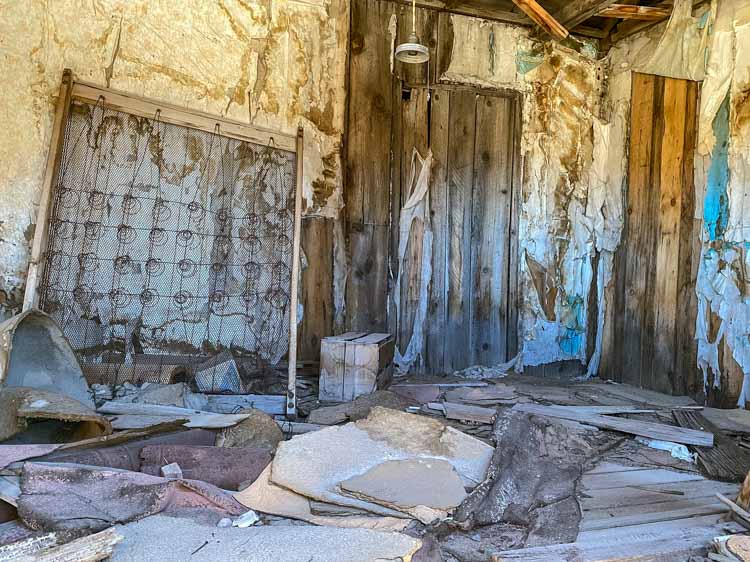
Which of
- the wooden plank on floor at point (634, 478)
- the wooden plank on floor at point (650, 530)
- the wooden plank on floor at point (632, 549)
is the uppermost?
the wooden plank on floor at point (632, 549)

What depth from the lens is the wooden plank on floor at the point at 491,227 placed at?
4.95m

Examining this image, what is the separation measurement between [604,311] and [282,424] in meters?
3.31

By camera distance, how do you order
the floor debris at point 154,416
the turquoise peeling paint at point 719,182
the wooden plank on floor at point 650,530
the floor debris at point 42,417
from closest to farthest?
the wooden plank on floor at point 650,530, the floor debris at point 42,417, the floor debris at point 154,416, the turquoise peeling paint at point 719,182

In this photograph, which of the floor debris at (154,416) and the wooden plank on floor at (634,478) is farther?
the floor debris at (154,416)

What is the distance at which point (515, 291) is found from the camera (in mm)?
5047

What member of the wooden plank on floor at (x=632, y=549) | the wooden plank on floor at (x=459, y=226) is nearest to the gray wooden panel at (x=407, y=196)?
the wooden plank on floor at (x=459, y=226)

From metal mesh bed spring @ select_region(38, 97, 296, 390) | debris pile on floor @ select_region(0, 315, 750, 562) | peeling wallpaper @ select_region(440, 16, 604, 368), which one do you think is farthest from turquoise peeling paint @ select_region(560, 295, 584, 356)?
metal mesh bed spring @ select_region(38, 97, 296, 390)

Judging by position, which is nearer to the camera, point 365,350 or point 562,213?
point 365,350

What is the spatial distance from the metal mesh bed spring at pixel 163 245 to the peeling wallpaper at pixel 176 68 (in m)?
0.32

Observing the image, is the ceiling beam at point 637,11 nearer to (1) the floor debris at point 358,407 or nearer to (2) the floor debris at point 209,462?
(1) the floor debris at point 358,407

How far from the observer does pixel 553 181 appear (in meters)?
5.14

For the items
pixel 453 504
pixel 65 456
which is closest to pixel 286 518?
pixel 453 504

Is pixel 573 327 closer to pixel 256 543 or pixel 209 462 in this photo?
pixel 209 462

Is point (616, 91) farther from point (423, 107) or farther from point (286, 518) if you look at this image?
point (286, 518)
